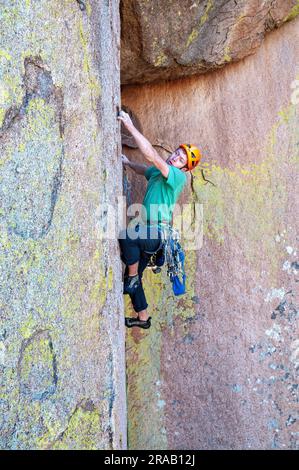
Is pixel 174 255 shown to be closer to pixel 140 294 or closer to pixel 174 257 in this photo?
pixel 174 257

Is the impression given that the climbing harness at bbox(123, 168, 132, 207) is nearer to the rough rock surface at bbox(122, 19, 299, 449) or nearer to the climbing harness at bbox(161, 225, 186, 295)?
the rough rock surface at bbox(122, 19, 299, 449)

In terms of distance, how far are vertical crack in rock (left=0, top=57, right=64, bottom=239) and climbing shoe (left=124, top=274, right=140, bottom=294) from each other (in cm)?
133

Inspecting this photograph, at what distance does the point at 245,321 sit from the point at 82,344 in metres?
2.57

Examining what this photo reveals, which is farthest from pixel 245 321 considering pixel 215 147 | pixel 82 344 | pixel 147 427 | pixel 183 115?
pixel 82 344

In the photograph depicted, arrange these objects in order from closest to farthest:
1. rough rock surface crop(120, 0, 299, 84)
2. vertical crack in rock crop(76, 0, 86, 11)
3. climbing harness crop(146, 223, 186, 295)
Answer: vertical crack in rock crop(76, 0, 86, 11) < climbing harness crop(146, 223, 186, 295) < rough rock surface crop(120, 0, 299, 84)

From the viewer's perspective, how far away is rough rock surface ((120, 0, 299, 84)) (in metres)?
4.91

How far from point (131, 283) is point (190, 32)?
7.88 feet

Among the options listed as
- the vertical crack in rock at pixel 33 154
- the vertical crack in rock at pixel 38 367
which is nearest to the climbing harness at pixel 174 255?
the vertical crack in rock at pixel 33 154

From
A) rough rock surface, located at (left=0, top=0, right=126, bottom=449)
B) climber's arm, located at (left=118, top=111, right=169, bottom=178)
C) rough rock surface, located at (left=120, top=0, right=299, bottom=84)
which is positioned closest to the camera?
rough rock surface, located at (left=0, top=0, right=126, bottom=449)

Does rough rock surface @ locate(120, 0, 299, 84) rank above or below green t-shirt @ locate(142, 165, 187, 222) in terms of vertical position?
above

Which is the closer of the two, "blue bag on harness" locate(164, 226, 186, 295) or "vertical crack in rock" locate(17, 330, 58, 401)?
"vertical crack in rock" locate(17, 330, 58, 401)

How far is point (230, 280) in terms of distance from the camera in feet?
17.8

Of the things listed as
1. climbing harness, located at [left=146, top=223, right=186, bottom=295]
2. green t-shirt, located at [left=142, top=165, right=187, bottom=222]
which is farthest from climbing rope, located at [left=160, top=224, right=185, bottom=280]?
green t-shirt, located at [left=142, top=165, right=187, bottom=222]

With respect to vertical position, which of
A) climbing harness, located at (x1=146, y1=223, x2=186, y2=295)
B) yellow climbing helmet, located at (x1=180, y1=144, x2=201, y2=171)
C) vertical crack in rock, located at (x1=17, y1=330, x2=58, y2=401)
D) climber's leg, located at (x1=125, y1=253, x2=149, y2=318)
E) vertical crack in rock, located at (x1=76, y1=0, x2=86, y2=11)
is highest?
vertical crack in rock, located at (x1=76, y1=0, x2=86, y2=11)
